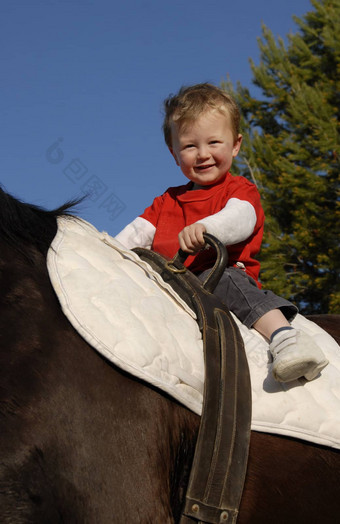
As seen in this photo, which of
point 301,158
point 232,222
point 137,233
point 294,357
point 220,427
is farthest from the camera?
point 301,158

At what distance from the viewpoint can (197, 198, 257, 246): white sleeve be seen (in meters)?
2.19

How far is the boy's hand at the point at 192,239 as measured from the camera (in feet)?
6.80

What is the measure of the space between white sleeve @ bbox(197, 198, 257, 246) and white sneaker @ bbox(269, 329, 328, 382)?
1.62 ft

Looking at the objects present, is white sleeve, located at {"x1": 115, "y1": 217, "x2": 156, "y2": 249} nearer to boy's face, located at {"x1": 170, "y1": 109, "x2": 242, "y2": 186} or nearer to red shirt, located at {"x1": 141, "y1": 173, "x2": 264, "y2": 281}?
red shirt, located at {"x1": 141, "y1": 173, "x2": 264, "y2": 281}

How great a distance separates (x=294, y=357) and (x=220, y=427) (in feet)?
1.12

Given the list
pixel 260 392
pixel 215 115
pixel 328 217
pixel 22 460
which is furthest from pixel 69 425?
pixel 328 217

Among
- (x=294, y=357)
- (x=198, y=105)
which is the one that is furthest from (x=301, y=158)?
(x=294, y=357)

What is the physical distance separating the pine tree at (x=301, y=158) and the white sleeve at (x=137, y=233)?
8979 millimetres

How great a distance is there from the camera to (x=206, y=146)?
255cm

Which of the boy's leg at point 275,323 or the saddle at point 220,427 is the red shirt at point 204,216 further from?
the saddle at point 220,427

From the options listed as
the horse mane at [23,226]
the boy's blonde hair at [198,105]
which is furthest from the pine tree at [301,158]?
the horse mane at [23,226]

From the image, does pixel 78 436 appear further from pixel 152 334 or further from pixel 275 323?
pixel 275 323

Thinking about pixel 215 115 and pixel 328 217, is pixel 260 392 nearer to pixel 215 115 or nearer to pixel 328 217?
pixel 215 115

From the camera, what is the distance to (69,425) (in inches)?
55.2
